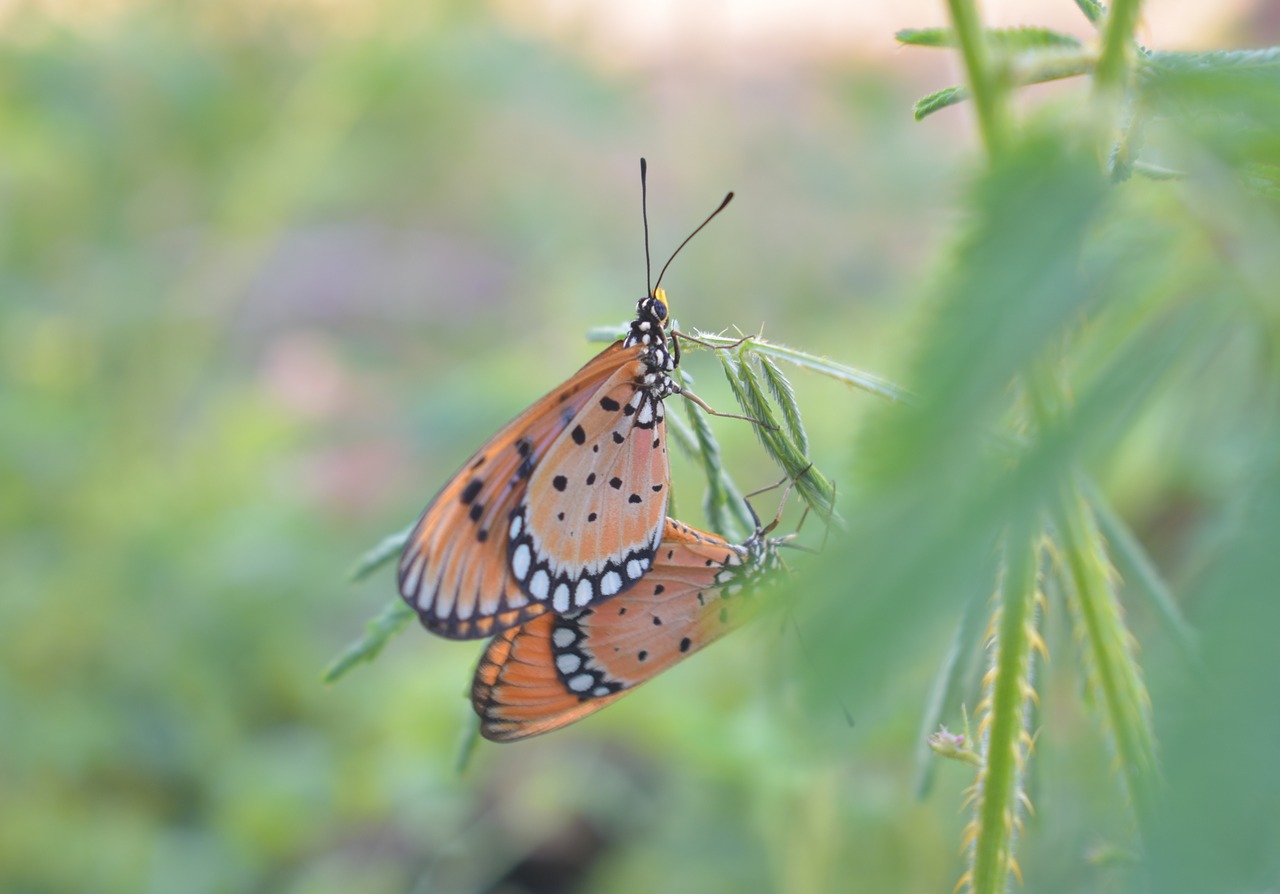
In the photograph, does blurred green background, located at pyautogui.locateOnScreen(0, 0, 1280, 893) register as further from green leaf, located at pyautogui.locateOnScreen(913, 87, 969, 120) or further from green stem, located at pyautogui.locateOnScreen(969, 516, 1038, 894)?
green leaf, located at pyautogui.locateOnScreen(913, 87, 969, 120)

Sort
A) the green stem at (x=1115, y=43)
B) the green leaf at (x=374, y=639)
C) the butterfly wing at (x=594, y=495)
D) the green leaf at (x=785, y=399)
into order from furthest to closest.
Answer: the butterfly wing at (x=594, y=495), the green leaf at (x=374, y=639), the green leaf at (x=785, y=399), the green stem at (x=1115, y=43)

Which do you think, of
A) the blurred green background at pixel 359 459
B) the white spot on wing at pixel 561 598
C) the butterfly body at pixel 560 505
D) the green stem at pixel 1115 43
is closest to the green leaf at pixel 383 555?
the butterfly body at pixel 560 505

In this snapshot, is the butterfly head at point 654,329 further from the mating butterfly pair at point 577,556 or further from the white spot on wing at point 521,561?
the white spot on wing at point 521,561

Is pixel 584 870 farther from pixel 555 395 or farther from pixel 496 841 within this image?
pixel 555 395

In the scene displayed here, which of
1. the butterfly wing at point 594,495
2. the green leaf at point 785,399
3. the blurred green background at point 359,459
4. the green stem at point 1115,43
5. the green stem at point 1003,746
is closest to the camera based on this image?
the green stem at point 1115,43

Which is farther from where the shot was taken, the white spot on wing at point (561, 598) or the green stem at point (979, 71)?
the white spot on wing at point (561, 598)

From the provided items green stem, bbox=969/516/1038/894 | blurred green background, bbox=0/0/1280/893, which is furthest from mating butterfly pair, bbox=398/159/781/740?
green stem, bbox=969/516/1038/894
